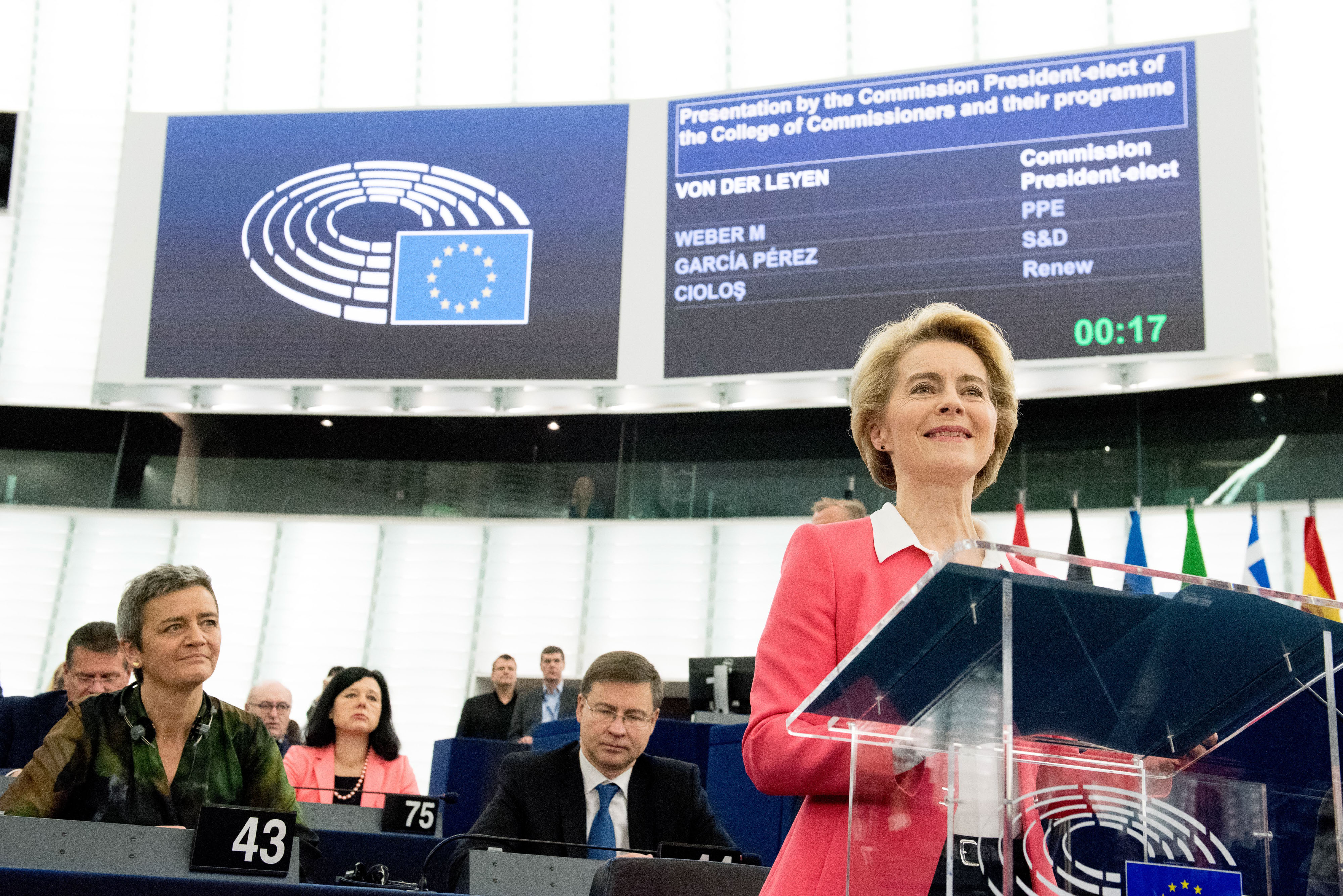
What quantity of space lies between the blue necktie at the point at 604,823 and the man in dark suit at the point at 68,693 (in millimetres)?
1881

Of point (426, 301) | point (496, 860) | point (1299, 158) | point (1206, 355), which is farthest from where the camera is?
point (426, 301)

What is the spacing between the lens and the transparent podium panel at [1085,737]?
96 centimetres

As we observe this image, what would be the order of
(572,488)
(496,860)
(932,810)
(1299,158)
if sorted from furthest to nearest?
(572,488)
(1299,158)
(496,860)
(932,810)

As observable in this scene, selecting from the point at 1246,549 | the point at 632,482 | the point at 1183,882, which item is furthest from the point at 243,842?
the point at 632,482

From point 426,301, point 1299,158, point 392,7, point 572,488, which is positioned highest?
point 392,7

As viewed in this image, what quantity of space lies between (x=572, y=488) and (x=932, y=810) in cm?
1013

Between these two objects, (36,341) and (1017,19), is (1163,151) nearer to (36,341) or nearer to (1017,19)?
(1017,19)

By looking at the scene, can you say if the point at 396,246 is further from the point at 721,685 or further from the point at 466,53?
the point at 721,685

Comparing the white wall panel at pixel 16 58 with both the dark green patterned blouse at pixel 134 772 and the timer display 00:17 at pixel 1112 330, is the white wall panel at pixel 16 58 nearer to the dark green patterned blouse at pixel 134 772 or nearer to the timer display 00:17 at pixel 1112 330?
the timer display 00:17 at pixel 1112 330

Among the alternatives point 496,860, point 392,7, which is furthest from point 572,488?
point 496,860

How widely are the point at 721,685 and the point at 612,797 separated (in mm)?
2933

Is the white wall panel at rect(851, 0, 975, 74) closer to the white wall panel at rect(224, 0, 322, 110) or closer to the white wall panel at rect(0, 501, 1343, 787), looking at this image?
the white wall panel at rect(0, 501, 1343, 787)

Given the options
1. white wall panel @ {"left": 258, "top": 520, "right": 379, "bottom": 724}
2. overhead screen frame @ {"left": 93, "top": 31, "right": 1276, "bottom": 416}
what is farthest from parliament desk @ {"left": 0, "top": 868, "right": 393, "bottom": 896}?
white wall panel @ {"left": 258, "top": 520, "right": 379, "bottom": 724}

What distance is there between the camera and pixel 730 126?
31.7 feet
